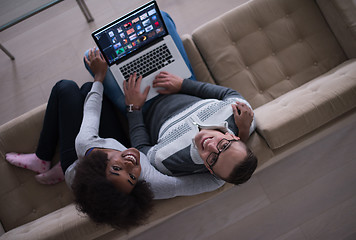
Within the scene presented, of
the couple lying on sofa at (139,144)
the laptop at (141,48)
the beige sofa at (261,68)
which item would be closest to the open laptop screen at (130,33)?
the laptop at (141,48)

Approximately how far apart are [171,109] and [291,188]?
104 cm

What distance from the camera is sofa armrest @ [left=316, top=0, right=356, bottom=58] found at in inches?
55.7

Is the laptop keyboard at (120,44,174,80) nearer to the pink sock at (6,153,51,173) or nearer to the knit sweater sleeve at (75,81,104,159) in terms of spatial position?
the knit sweater sleeve at (75,81,104,159)

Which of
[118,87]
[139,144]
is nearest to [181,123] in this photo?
[139,144]

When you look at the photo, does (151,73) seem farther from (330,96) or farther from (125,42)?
(330,96)

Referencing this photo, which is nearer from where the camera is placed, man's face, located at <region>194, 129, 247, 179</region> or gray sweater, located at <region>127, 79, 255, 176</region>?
man's face, located at <region>194, 129, 247, 179</region>

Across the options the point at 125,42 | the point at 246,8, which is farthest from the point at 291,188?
the point at 125,42

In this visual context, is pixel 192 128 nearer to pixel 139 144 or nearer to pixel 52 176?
pixel 139 144

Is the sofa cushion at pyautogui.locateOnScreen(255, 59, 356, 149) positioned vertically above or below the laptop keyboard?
below

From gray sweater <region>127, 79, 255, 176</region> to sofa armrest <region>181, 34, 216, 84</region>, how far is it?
167 millimetres

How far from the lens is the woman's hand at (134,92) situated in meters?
1.42

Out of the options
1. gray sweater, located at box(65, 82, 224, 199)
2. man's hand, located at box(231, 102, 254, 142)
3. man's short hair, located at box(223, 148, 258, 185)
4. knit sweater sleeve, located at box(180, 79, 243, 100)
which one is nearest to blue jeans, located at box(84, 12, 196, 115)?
knit sweater sleeve, located at box(180, 79, 243, 100)

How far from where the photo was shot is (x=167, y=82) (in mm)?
1415

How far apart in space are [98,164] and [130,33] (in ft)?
2.39
